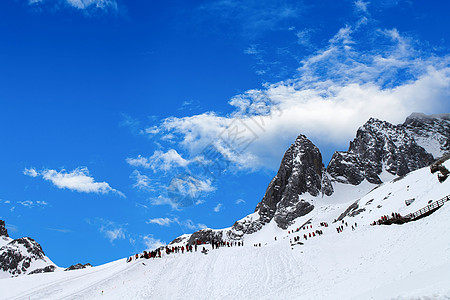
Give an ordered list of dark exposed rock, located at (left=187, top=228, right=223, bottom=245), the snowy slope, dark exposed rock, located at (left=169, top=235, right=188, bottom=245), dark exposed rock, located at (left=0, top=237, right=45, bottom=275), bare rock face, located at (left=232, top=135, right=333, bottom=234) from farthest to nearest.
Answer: dark exposed rock, located at (left=169, top=235, right=188, bottom=245), dark exposed rock, located at (left=0, top=237, right=45, bottom=275), dark exposed rock, located at (left=187, top=228, right=223, bottom=245), bare rock face, located at (left=232, top=135, right=333, bottom=234), the snowy slope

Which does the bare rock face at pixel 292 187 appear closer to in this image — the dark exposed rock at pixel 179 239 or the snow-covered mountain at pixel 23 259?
the dark exposed rock at pixel 179 239

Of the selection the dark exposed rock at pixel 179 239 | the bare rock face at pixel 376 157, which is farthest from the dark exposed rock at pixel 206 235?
the bare rock face at pixel 376 157

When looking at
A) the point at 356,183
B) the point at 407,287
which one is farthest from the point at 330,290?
the point at 356,183

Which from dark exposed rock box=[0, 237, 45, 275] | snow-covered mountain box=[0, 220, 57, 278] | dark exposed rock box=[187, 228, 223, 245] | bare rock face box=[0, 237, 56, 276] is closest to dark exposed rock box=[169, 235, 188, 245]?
dark exposed rock box=[187, 228, 223, 245]

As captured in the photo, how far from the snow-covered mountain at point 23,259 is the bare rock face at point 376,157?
448ft

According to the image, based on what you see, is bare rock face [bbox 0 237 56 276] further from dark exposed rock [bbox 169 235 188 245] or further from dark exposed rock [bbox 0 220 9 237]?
dark exposed rock [bbox 169 235 188 245]

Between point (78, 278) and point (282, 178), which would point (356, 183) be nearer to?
point (282, 178)

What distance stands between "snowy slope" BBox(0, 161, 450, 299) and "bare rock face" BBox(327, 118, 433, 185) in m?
119

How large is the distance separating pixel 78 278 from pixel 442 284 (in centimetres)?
3396

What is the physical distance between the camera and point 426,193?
47.7 m

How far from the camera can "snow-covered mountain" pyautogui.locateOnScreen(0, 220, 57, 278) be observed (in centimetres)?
13600

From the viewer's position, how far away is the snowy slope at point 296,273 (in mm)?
17859

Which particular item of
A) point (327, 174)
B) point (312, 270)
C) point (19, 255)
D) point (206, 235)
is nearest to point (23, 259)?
point (19, 255)

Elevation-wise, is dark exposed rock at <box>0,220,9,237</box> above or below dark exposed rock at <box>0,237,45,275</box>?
above
